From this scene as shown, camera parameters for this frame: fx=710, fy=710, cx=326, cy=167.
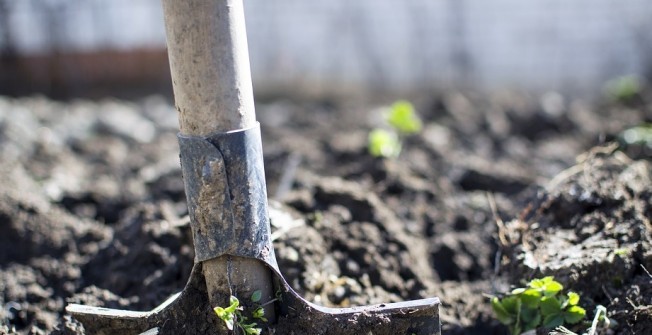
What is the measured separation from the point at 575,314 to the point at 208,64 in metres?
1.37

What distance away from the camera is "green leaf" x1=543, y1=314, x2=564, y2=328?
2.25m

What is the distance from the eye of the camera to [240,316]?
2109mm

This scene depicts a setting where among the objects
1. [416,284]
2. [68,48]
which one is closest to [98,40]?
[68,48]

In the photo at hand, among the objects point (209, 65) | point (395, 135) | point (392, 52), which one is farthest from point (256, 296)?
point (392, 52)

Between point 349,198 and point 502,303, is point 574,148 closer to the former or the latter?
point 349,198

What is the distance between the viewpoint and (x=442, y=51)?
9453 millimetres

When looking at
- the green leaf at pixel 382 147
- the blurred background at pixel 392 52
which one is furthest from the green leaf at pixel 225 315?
the blurred background at pixel 392 52

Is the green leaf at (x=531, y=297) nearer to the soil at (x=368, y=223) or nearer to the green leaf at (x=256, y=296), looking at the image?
the soil at (x=368, y=223)

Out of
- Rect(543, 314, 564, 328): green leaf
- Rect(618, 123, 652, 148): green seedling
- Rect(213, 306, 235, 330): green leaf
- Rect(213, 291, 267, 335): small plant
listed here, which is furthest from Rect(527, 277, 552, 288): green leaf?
Rect(618, 123, 652, 148): green seedling

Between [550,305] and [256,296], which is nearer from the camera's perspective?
[256,296]

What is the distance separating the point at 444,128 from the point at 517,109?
3.54ft

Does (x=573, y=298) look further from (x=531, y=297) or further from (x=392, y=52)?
(x=392, y=52)

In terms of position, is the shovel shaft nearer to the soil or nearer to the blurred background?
the soil

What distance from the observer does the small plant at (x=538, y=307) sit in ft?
7.37
